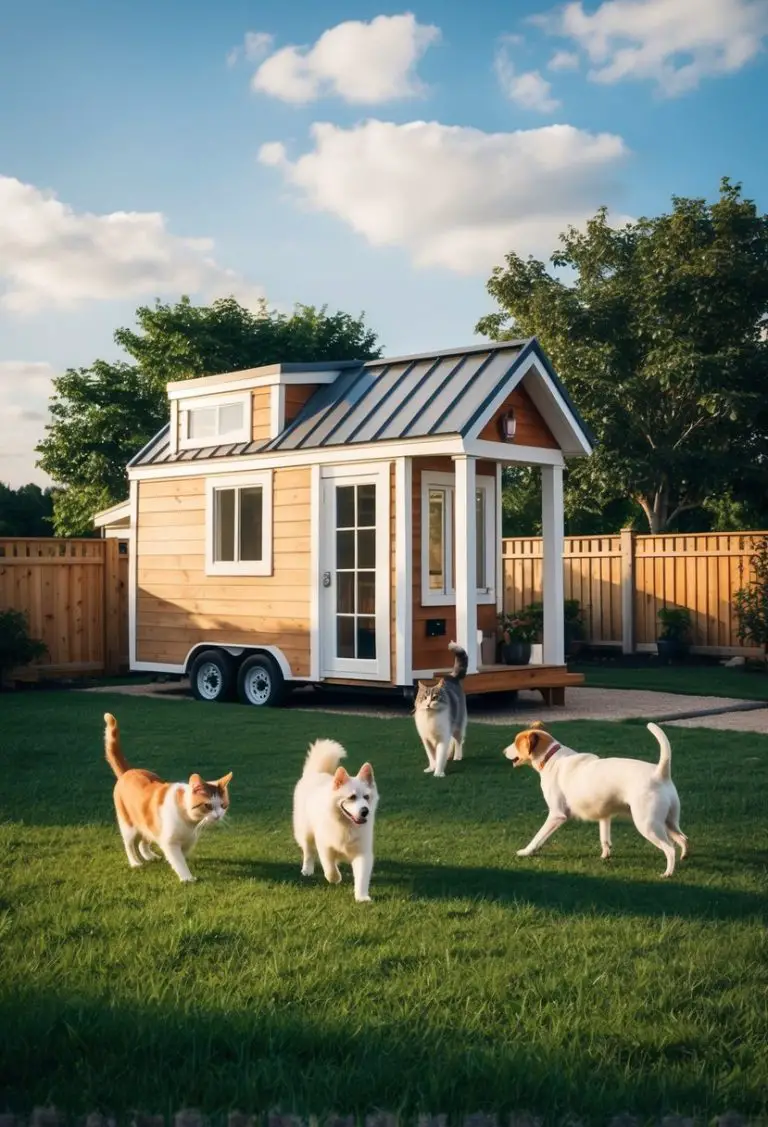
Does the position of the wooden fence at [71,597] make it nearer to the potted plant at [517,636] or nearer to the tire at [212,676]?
the tire at [212,676]

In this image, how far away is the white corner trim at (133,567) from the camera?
52.0ft

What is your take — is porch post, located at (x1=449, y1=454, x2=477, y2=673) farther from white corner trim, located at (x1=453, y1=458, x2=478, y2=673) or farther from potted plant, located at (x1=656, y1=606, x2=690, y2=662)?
potted plant, located at (x1=656, y1=606, x2=690, y2=662)

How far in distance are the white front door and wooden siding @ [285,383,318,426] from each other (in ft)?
4.37

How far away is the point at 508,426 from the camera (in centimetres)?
1332

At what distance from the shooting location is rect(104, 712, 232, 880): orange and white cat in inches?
213

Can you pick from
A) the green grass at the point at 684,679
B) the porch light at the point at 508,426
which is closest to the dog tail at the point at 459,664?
the porch light at the point at 508,426

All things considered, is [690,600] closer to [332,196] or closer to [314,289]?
[332,196]

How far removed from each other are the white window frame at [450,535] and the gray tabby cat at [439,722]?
151 inches

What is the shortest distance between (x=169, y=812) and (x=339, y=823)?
33.4 inches

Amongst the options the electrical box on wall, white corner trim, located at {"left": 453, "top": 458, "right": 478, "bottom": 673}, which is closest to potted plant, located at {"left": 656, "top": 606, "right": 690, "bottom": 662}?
the electrical box on wall

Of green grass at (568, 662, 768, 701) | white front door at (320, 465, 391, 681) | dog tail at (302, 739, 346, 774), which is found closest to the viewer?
dog tail at (302, 739, 346, 774)

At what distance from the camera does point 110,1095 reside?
10.2ft

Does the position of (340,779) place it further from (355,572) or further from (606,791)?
(355,572)

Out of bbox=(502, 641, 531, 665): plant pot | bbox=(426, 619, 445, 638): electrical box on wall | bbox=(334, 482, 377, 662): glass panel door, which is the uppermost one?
bbox=(334, 482, 377, 662): glass panel door
